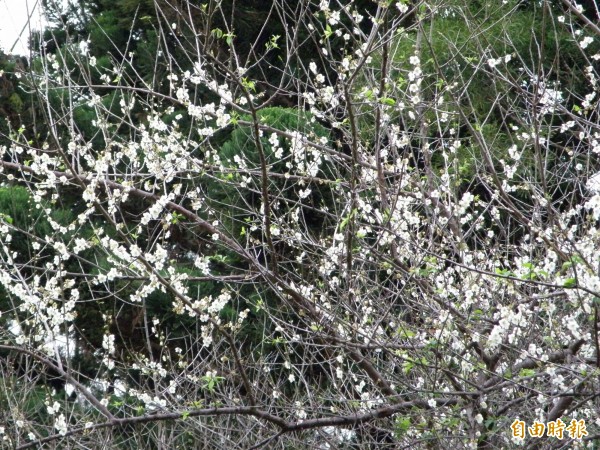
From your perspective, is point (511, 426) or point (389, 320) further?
point (389, 320)

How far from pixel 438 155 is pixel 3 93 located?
404cm

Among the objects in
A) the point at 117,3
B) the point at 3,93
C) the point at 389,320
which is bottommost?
the point at 389,320

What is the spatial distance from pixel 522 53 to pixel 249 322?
284 centimetres

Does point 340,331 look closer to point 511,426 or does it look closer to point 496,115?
point 511,426

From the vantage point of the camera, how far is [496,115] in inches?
245

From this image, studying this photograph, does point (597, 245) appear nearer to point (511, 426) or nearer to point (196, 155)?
point (511, 426)

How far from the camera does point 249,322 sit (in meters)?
5.86

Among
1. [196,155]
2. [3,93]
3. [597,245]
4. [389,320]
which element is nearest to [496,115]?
[196,155]

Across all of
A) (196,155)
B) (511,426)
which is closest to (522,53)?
(196,155)

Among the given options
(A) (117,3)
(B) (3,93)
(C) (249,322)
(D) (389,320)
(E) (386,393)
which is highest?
(A) (117,3)

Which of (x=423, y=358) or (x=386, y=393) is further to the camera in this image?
(x=386, y=393)

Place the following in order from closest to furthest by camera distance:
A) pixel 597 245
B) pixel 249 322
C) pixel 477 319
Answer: pixel 597 245 < pixel 477 319 < pixel 249 322

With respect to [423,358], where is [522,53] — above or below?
above

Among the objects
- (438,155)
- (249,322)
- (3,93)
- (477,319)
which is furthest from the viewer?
(3,93)
